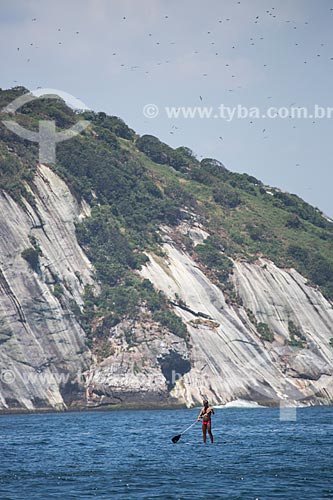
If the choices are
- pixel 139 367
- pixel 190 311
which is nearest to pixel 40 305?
pixel 139 367

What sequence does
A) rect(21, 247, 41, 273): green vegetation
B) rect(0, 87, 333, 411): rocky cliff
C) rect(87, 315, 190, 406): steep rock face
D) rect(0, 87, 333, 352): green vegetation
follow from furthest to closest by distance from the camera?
1. rect(0, 87, 333, 352): green vegetation
2. rect(21, 247, 41, 273): green vegetation
3. rect(0, 87, 333, 411): rocky cliff
4. rect(87, 315, 190, 406): steep rock face

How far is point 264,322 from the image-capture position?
126062 millimetres

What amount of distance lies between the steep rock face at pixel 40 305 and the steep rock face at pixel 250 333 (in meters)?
12.5

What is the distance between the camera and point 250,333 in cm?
12119

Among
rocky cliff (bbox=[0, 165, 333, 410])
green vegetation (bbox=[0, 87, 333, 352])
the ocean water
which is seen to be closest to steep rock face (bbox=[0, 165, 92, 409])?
rocky cliff (bbox=[0, 165, 333, 410])

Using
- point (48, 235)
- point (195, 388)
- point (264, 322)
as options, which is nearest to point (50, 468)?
point (195, 388)

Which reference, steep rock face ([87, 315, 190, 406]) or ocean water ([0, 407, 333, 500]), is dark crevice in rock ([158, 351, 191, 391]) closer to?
steep rock face ([87, 315, 190, 406])

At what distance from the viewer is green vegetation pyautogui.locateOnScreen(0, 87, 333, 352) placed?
385 feet

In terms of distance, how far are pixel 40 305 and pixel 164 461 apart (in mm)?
60036

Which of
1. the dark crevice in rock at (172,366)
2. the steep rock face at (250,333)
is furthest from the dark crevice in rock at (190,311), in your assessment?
the dark crevice in rock at (172,366)

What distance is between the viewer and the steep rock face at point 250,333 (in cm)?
11188

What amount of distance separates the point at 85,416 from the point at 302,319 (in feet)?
152

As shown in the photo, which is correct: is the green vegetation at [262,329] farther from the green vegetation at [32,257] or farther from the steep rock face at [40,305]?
the green vegetation at [32,257]

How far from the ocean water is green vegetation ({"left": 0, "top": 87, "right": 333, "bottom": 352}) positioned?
131 ft
